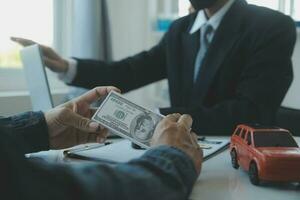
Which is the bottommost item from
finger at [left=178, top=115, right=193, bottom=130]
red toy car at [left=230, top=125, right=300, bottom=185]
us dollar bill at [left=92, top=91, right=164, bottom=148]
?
red toy car at [left=230, top=125, right=300, bottom=185]

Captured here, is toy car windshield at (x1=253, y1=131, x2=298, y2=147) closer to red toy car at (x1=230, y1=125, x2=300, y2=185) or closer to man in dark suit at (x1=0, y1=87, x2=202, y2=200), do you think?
red toy car at (x1=230, y1=125, x2=300, y2=185)

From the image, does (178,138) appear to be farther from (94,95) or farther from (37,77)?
(37,77)

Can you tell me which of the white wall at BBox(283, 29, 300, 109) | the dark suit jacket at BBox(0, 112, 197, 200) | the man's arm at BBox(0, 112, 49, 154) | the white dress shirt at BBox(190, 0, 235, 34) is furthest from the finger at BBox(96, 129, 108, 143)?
the white wall at BBox(283, 29, 300, 109)

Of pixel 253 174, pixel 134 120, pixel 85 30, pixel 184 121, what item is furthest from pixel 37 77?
pixel 85 30

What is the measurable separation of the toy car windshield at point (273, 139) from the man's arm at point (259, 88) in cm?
54

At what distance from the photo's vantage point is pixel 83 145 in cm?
111

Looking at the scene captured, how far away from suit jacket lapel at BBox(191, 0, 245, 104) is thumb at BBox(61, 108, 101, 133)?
67 centimetres

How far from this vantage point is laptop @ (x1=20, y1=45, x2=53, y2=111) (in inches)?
45.9

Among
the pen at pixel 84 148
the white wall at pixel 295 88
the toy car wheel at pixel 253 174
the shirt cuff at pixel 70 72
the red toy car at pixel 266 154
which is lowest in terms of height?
the white wall at pixel 295 88

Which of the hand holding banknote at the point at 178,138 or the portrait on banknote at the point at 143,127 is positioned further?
the portrait on banknote at the point at 143,127

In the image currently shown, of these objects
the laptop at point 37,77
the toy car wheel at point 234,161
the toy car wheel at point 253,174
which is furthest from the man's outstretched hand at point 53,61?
the toy car wheel at point 253,174

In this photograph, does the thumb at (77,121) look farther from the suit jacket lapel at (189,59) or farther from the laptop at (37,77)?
the suit jacket lapel at (189,59)

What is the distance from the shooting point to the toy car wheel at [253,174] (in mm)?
773

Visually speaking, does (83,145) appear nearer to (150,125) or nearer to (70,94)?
(150,125)
